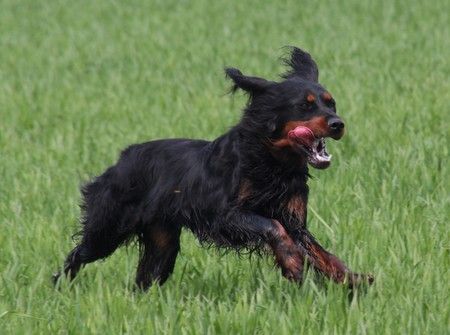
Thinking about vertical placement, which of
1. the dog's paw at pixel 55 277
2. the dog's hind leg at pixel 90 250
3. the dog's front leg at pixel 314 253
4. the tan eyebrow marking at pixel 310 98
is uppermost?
the tan eyebrow marking at pixel 310 98

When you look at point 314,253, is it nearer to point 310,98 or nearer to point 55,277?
point 310,98

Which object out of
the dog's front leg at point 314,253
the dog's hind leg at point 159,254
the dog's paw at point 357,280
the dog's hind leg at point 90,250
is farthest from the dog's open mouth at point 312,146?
the dog's hind leg at point 90,250

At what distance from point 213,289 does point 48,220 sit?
2021 millimetres

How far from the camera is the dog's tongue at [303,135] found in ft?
16.0

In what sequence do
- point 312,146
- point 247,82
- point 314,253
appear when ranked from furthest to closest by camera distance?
1. point 247,82
2. point 314,253
3. point 312,146

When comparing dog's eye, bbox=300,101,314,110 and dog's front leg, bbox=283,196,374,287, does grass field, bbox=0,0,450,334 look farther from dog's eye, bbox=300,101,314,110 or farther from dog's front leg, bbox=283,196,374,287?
dog's eye, bbox=300,101,314,110

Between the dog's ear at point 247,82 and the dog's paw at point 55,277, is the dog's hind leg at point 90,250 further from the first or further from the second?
the dog's ear at point 247,82

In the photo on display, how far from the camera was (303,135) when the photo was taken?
4922 mm

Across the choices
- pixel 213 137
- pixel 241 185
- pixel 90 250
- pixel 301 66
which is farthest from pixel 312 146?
pixel 213 137

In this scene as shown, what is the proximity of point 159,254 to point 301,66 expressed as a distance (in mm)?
1181

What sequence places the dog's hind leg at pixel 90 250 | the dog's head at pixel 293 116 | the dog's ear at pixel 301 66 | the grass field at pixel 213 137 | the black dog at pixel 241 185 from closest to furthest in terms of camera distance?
1. the grass field at pixel 213 137
2. the dog's head at pixel 293 116
3. the black dog at pixel 241 185
4. the dog's ear at pixel 301 66
5. the dog's hind leg at pixel 90 250

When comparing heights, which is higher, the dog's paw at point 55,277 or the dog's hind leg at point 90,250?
the dog's hind leg at point 90,250

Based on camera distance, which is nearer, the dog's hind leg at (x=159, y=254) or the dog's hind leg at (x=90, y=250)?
the dog's hind leg at (x=159, y=254)

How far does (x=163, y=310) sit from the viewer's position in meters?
4.74
